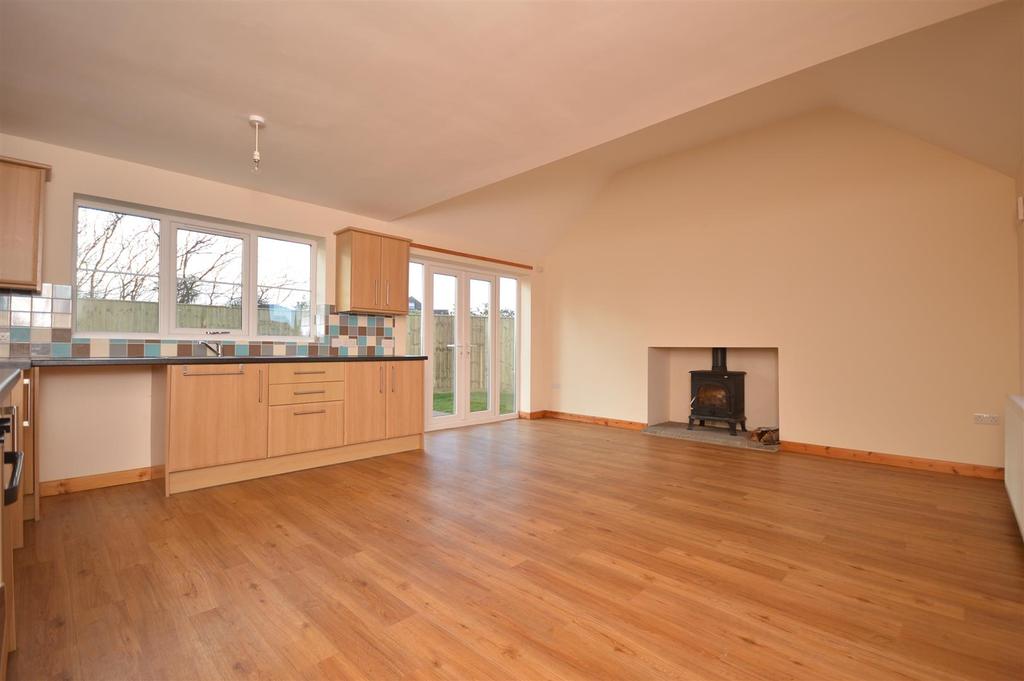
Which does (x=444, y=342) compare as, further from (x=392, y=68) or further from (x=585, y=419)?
(x=392, y=68)

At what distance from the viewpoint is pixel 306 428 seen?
149 inches

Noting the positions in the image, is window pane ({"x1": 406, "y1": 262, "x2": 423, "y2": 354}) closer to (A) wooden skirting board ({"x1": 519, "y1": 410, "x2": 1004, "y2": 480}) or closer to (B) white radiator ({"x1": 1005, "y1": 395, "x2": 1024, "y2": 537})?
(A) wooden skirting board ({"x1": 519, "y1": 410, "x2": 1004, "y2": 480})

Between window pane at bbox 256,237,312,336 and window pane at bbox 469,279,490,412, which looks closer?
window pane at bbox 256,237,312,336

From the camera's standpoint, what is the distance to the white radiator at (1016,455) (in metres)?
2.33

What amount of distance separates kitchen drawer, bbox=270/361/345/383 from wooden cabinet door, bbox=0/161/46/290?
1.48 m

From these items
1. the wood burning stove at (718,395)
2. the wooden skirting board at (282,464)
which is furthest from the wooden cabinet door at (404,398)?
the wood burning stove at (718,395)

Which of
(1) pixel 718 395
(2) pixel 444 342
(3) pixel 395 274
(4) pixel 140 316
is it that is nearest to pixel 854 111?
(1) pixel 718 395

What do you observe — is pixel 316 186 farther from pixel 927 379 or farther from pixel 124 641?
pixel 927 379

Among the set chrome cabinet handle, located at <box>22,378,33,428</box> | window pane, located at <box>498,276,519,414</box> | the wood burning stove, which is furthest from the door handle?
the wood burning stove

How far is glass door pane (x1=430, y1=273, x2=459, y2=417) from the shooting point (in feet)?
18.7

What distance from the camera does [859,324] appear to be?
429cm

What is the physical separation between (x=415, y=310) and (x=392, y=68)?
3333mm

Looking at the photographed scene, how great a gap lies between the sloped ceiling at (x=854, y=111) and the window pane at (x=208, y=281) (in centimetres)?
177

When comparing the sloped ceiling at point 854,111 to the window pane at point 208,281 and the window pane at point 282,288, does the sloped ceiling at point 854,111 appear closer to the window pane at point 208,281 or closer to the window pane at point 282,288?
the window pane at point 282,288
